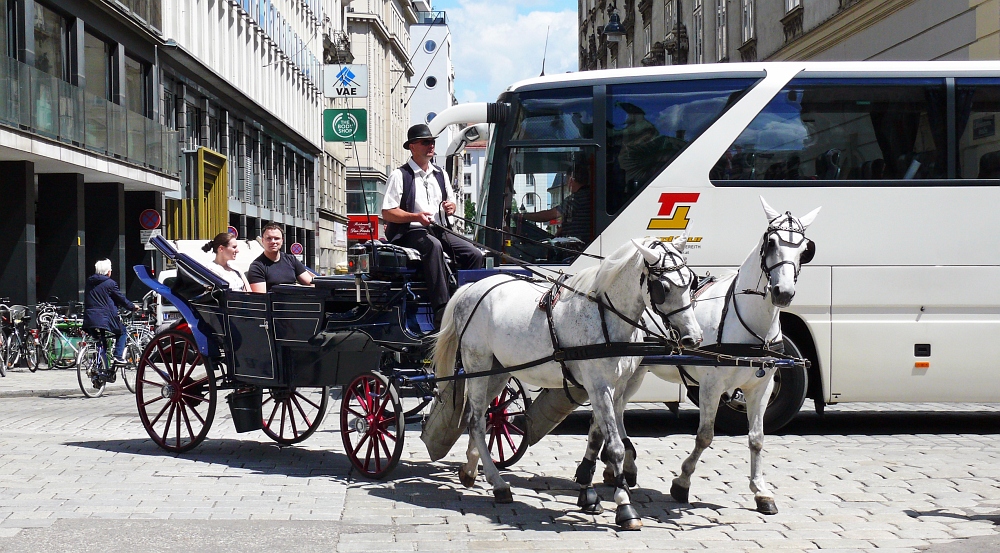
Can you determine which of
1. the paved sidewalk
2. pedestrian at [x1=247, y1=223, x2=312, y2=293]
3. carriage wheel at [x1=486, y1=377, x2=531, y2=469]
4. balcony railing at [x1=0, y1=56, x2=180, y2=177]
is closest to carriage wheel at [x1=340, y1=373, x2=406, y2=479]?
carriage wheel at [x1=486, y1=377, x2=531, y2=469]

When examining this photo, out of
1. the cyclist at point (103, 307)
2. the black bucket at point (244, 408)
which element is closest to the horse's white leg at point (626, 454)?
the black bucket at point (244, 408)

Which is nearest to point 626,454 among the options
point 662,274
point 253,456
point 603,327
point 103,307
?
point 603,327

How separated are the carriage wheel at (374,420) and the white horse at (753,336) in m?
1.46

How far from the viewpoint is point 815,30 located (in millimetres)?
24219

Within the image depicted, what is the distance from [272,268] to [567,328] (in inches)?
149

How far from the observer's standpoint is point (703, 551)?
6.23m

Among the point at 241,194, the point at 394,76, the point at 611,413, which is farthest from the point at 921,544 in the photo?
the point at 394,76

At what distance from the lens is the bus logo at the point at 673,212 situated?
11.1 meters

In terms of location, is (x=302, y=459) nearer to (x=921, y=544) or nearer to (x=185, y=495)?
(x=185, y=495)

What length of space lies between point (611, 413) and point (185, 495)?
3.01 m

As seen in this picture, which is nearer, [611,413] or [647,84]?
[611,413]

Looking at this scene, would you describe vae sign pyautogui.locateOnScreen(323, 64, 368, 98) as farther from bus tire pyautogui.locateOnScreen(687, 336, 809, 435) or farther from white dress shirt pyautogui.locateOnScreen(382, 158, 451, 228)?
bus tire pyautogui.locateOnScreen(687, 336, 809, 435)

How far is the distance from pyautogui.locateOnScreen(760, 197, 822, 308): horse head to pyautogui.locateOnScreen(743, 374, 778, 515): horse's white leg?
67 cm

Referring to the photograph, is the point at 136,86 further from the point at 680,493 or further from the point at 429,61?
the point at 429,61
